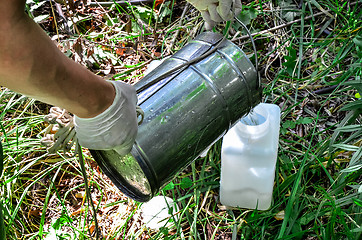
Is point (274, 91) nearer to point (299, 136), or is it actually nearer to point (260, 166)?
point (299, 136)

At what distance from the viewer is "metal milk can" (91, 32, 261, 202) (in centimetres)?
137

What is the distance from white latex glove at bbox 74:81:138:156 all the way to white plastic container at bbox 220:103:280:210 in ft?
2.00

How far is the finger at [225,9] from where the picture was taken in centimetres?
145

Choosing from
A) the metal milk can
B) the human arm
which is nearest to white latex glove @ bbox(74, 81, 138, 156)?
the human arm

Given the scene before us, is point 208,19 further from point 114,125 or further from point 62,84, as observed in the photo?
point 62,84

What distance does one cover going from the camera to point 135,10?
2447mm

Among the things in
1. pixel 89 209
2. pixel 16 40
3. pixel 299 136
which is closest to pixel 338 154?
pixel 299 136

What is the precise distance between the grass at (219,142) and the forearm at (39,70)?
84 centimetres

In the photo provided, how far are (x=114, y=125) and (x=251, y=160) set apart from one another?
77cm

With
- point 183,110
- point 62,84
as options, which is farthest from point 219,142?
point 62,84

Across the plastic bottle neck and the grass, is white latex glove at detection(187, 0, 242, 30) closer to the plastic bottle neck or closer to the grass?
the plastic bottle neck

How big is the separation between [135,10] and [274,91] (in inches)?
35.9

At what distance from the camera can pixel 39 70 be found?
86 cm

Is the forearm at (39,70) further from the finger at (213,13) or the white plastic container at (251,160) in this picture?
the white plastic container at (251,160)
